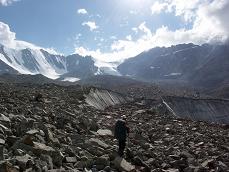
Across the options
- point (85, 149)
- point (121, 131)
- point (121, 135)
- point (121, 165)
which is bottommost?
point (121, 165)

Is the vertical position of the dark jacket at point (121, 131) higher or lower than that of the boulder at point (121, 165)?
higher

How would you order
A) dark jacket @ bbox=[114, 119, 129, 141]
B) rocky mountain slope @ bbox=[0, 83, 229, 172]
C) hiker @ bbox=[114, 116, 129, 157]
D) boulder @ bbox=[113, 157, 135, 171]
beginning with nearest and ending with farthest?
1. rocky mountain slope @ bbox=[0, 83, 229, 172]
2. boulder @ bbox=[113, 157, 135, 171]
3. hiker @ bbox=[114, 116, 129, 157]
4. dark jacket @ bbox=[114, 119, 129, 141]

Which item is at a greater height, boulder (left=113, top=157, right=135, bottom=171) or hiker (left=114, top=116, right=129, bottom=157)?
hiker (left=114, top=116, right=129, bottom=157)

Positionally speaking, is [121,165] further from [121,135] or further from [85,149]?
[121,135]

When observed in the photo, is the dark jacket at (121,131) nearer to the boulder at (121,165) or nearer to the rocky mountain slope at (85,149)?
the rocky mountain slope at (85,149)

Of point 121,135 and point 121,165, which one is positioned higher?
point 121,135

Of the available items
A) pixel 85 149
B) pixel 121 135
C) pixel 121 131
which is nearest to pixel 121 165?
pixel 85 149

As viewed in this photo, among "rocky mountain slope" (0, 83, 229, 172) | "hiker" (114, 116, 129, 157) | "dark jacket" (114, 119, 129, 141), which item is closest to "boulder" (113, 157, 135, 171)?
"rocky mountain slope" (0, 83, 229, 172)

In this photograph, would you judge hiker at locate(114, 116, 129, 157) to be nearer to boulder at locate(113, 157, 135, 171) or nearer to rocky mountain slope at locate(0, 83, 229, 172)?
rocky mountain slope at locate(0, 83, 229, 172)

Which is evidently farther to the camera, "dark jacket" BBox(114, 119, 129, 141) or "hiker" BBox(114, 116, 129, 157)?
"dark jacket" BBox(114, 119, 129, 141)

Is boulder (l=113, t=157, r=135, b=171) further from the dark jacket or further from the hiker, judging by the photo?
the dark jacket

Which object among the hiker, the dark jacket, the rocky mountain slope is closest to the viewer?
the rocky mountain slope

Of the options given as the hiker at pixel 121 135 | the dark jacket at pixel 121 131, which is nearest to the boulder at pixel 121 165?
the hiker at pixel 121 135

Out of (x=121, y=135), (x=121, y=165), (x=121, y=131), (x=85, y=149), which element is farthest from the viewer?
(x=121, y=131)
